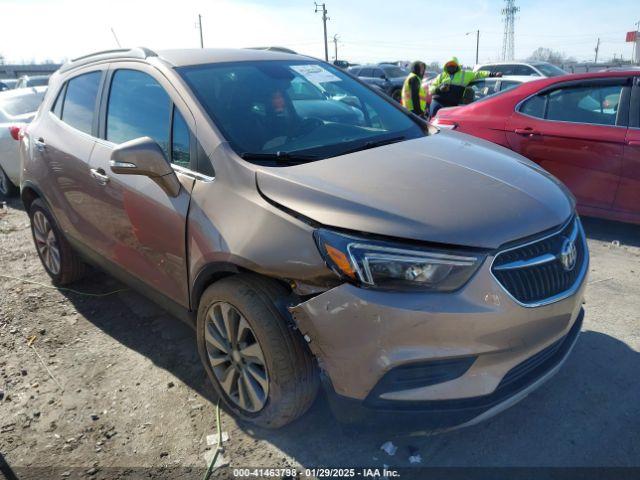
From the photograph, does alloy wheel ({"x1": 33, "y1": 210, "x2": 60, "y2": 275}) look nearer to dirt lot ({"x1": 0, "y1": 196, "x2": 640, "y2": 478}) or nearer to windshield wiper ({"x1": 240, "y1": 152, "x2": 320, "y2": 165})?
dirt lot ({"x1": 0, "y1": 196, "x2": 640, "y2": 478})

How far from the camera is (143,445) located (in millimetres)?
2451

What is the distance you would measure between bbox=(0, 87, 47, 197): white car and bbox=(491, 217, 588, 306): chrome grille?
6.45 m

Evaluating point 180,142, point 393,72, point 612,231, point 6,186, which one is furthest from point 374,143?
point 393,72

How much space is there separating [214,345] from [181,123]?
1129mm

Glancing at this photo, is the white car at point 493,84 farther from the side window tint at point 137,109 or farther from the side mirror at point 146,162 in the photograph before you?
the side mirror at point 146,162

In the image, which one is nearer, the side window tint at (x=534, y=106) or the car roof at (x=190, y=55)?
the car roof at (x=190, y=55)

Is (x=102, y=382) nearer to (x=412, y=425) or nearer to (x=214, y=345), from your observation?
(x=214, y=345)

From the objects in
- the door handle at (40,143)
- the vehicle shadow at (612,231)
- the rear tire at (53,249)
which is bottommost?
the vehicle shadow at (612,231)

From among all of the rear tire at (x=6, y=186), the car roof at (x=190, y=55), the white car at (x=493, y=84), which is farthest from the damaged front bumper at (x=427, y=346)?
the white car at (x=493, y=84)

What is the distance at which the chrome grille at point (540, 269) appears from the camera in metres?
1.94

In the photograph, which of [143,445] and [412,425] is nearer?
[412,425]

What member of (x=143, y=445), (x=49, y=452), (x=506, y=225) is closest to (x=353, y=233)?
(x=506, y=225)

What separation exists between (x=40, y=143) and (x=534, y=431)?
147 inches

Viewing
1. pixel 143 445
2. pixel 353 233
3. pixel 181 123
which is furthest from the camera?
pixel 181 123
